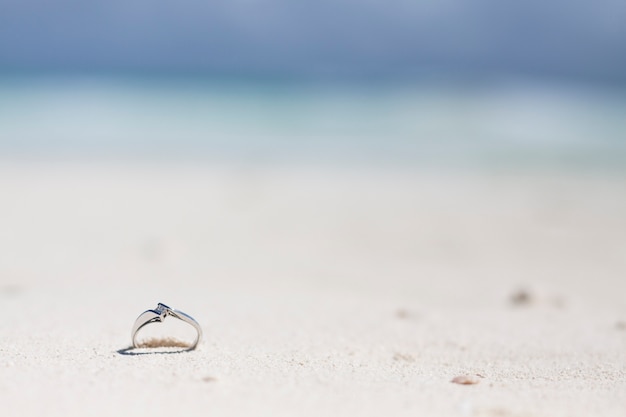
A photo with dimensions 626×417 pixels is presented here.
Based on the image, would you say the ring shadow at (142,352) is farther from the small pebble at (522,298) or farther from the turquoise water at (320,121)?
the turquoise water at (320,121)

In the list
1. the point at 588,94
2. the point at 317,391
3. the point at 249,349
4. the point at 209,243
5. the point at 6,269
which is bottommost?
the point at 317,391

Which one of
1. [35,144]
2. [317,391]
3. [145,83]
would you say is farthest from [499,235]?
[145,83]

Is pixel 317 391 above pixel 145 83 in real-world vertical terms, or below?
below

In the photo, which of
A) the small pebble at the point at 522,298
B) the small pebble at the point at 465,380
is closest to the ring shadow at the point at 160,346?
the small pebble at the point at 465,380

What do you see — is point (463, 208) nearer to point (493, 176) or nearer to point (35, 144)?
point (493, 176)

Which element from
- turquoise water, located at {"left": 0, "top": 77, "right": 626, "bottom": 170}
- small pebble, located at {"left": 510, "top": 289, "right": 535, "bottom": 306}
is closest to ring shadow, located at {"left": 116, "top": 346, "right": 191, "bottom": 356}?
small pebble, located at {"left": 510, "top": 289, "right": 535, "bottom": 306}

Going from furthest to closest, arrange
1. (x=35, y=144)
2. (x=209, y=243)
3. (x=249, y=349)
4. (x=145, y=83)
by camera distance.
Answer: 1. (x=145, y=83)
2. (x=35, y=144)
3. (x=209, y=243)
4. (x=249, y=349)

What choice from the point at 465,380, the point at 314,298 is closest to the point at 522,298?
the point at 314,298
